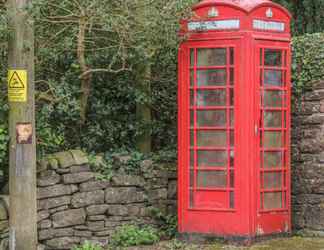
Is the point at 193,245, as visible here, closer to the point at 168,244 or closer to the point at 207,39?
the point at 168,244

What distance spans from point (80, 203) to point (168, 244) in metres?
1.11

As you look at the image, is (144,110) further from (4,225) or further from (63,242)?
(4,225)

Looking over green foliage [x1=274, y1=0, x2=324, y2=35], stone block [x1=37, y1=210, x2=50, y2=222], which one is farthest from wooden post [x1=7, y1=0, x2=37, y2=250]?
green foliage [x1=274, y1=0, x2=324, y2=35]

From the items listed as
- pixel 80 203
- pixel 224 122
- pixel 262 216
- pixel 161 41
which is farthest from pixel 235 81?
pixel 80 203

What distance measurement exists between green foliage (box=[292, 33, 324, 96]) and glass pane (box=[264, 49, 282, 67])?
0.58m

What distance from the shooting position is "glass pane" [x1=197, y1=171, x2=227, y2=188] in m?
7.54

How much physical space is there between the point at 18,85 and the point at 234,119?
2.41m

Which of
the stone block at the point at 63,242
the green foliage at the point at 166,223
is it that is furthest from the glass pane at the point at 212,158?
the stone block at the point at 63,242

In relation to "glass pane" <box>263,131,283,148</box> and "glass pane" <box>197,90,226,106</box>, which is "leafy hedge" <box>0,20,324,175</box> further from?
"glass pane" <box>263,131,283,148</box>

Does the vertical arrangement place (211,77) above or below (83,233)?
above

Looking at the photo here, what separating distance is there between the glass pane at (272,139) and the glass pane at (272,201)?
0.56m

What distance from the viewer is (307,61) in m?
8.14

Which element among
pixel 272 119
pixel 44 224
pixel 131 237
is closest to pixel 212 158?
pixel 272 119

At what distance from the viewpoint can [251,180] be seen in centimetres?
741
